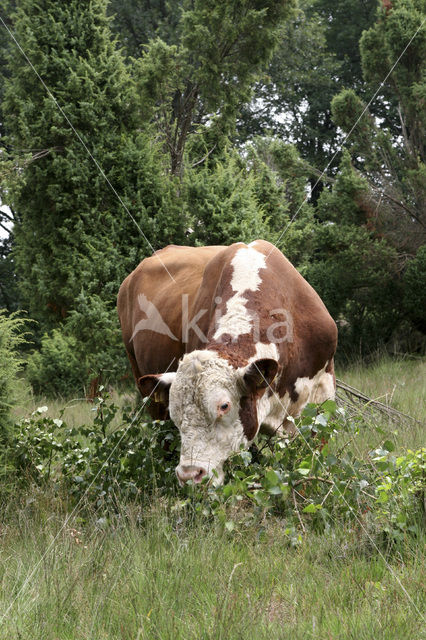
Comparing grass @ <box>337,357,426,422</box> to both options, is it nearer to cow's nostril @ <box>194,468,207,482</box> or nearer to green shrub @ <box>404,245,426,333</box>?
green shrub @ <box>404,245,426,333</box>

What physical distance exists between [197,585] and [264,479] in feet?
2.85

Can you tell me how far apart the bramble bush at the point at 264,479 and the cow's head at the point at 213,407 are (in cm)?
12

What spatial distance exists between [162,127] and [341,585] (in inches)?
384

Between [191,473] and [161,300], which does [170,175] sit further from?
[191,473]

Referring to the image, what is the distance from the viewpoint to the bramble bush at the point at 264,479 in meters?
3.61

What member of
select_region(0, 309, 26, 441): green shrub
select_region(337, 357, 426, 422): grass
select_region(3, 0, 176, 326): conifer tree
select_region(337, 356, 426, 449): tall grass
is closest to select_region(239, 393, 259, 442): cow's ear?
select_region(337, 356, 426, 449): tall grass

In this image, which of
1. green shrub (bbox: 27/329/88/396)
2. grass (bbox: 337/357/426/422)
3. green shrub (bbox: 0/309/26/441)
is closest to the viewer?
green shrub (bbox: 0/309/26/441)

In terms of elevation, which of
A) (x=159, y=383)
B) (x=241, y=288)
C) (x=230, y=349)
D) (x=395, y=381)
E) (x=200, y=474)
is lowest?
A: (x=395, y=381)

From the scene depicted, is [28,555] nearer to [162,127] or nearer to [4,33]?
[162,127]

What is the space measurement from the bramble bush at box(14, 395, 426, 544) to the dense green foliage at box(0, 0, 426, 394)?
16.9 ft

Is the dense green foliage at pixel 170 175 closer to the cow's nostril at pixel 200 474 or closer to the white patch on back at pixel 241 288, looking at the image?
the white patch on back at pixel 241 288

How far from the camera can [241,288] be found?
492cm

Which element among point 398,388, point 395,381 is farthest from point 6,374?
point 395,381

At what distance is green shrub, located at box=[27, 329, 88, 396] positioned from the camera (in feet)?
39.9
